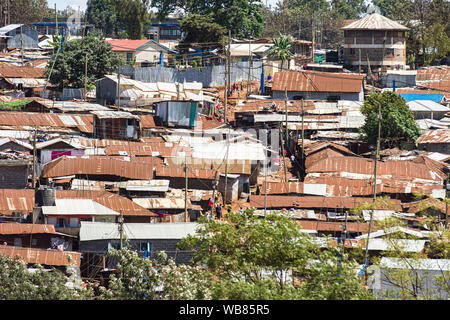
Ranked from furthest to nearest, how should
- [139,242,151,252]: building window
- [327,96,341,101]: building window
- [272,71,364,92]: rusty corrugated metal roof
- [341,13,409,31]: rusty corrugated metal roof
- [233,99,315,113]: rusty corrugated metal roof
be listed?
[341,13,409,31]: rusty corrugated metal roof < [327,96,341,101]: building window < [272,71,364,92]: rusty corrugated metal roof < [233,99,315,113]: rusty corrugated metal roof < [139,242,151,252]: building window

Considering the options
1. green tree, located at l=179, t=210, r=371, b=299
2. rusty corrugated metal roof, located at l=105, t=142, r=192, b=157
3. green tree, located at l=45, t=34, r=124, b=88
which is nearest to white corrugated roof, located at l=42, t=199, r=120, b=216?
rusty corrugated metal roof, located at l=105, t=142, r=192, b=157

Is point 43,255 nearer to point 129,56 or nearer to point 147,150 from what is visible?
point 147,150

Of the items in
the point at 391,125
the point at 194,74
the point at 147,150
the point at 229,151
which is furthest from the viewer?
the point at 194,74

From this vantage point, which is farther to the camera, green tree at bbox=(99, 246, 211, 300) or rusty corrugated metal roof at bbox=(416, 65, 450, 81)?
rusty corrugated metal roof at bbox=(416, 65, 450, 81)

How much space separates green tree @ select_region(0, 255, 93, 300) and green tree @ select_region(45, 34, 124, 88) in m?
28.5

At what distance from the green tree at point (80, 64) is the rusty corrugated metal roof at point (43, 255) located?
23.3 m

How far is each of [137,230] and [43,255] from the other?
3.14 m

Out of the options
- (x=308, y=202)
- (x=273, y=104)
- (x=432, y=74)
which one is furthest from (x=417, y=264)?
(x=432, y=74)

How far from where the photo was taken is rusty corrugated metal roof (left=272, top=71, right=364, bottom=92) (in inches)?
1676

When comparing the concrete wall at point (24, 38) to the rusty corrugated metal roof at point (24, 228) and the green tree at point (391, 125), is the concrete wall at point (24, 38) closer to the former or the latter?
the green tree at point (391, 125)

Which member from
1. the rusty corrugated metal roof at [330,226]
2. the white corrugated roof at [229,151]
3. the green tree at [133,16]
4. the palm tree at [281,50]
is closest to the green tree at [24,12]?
the green tree at [133,16]

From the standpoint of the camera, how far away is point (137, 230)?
21.5 meters

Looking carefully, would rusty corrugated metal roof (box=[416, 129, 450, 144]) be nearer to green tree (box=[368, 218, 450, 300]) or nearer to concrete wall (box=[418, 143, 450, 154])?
concrete wall (box=[418, 143, 450, 154])

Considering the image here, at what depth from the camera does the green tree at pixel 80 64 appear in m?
41.8
